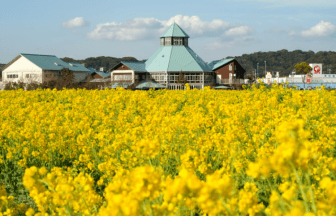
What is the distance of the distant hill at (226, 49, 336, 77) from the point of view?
14938cm

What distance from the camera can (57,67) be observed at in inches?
2667

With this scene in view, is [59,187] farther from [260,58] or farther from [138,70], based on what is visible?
[260,58]

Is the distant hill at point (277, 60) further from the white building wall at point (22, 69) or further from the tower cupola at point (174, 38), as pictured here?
the tower cupola at point (174, 38)

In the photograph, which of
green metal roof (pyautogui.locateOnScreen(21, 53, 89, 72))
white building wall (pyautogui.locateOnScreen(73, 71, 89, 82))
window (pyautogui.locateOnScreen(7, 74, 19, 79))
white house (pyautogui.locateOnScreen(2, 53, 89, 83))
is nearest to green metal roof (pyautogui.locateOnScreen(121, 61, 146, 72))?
white house (pyautogui.locateOnScreen(2, 53, 89, 83))

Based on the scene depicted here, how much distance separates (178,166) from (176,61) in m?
61.5

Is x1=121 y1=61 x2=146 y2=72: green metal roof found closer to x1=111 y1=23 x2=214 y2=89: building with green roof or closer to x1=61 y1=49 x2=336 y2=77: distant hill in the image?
x1=111 y1=23 x2=214 y2=89: building with green roof

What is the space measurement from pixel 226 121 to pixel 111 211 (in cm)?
371

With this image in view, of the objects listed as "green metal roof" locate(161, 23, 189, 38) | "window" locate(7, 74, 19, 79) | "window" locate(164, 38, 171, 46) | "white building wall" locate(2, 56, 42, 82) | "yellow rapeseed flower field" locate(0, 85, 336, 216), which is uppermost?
"green metal roof" locate(161, 23, 189, 38)

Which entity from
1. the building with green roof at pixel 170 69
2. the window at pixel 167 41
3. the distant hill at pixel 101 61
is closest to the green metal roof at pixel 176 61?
the building with green roof at pixel 170 69

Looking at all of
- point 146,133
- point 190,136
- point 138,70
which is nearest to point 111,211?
point 146,133

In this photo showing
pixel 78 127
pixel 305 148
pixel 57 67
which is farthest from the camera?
pixel 57 67

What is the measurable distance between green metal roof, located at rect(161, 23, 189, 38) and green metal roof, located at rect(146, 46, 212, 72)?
2.71 metres

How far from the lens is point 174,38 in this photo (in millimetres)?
69188

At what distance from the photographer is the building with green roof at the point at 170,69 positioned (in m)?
62.8
